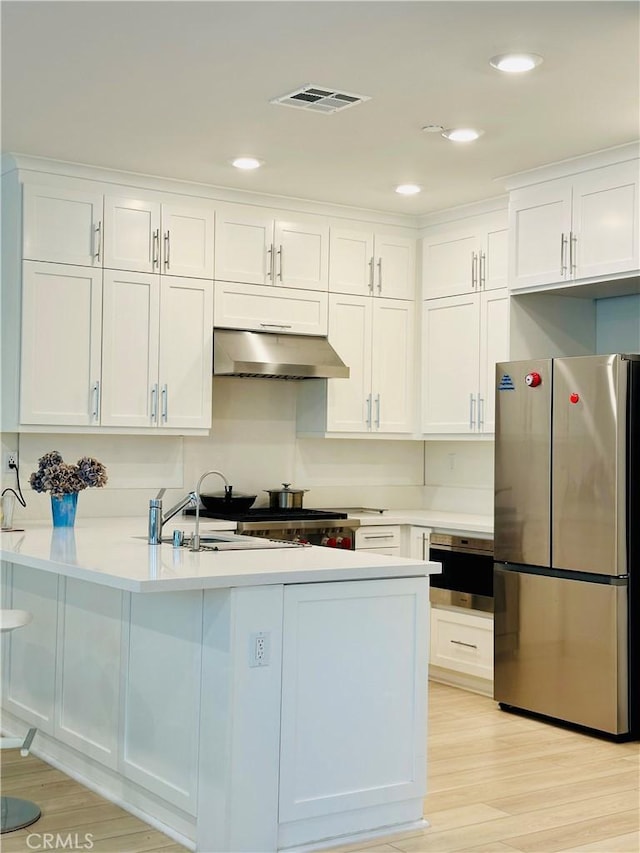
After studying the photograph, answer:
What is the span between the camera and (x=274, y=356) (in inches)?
227

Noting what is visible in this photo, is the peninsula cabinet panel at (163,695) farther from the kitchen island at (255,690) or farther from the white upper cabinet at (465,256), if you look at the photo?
the white upper cabinet at (465,256)

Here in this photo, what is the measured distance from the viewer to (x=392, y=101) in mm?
4191

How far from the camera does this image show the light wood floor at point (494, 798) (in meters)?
3.42

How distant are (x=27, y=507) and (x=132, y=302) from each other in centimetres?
120

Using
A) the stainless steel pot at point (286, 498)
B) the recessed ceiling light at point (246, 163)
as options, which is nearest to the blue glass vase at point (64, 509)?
the stainless steel pot at point (286, 498)

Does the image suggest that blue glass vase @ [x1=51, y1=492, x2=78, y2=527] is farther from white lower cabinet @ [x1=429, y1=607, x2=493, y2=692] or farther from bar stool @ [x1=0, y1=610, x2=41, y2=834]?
white lower cabinet @ [x1=429, y1=607, x2=493, y2=692]

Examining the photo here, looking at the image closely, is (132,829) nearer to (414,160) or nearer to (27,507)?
(27,507)

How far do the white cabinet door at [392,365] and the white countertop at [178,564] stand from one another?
7.62 ft

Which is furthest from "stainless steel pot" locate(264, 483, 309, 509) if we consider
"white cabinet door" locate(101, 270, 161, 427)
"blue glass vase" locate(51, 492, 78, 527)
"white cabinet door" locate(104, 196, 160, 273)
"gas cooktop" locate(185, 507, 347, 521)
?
"blue glass vase" locate(51, 492, 78, 527)

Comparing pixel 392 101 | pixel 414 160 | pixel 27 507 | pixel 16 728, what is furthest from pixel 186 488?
pixel 392 101

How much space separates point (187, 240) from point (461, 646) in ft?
8.67

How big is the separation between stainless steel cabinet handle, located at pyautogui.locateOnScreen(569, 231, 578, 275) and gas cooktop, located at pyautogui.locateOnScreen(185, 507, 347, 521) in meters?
1.85

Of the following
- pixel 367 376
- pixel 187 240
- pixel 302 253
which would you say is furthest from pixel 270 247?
pixel 367 376

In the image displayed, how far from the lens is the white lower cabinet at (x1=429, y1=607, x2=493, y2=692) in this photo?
5477 millimetres
